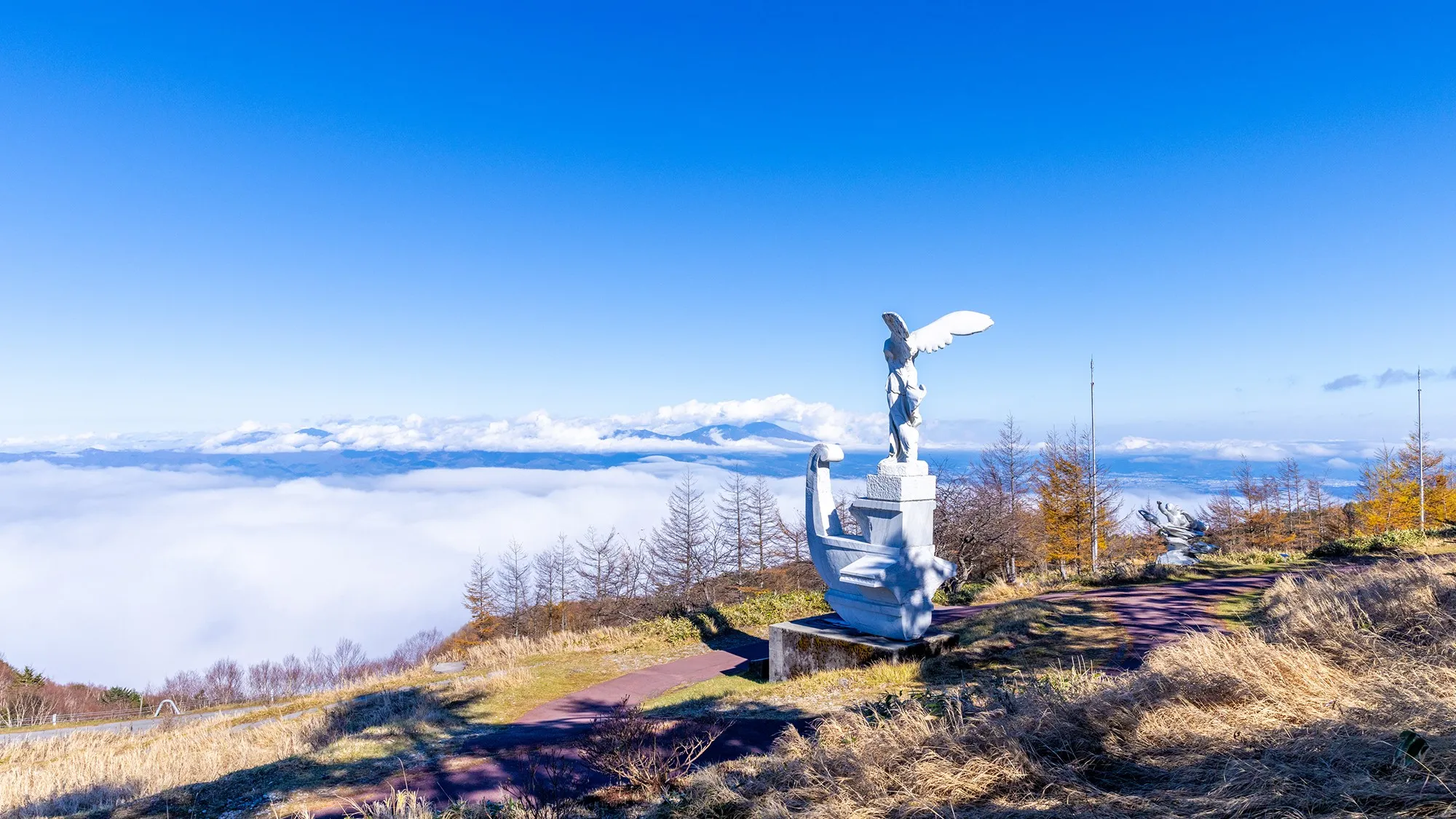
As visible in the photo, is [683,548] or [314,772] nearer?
[314,772]

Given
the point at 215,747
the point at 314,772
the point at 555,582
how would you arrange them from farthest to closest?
the point at 555,582, the point at 215,747, the point at 314,772

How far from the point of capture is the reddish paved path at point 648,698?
546 centimetres

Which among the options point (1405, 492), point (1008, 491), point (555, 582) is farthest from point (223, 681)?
point (1405, 492)

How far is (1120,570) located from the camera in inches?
586

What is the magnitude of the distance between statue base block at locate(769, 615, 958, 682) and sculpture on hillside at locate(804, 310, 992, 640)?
26 centimetres

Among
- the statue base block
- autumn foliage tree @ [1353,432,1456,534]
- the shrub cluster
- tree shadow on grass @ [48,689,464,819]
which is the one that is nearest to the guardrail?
tree shadow on grass @ [48,689,464,819]

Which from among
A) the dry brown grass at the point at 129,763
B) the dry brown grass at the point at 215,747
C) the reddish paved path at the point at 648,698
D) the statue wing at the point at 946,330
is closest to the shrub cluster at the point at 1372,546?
the reddish paved path at the point at 648,698

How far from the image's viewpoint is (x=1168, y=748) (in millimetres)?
3660

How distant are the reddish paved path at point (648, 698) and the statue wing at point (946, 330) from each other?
432cm

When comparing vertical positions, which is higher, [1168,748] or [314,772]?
[1168,748]

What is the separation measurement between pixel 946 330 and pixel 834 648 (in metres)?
4.49

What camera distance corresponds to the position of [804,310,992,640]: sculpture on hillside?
898 cm

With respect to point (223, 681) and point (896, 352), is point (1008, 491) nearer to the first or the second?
point (896, 352)

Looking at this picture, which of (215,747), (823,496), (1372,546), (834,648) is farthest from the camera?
(1372,546)
